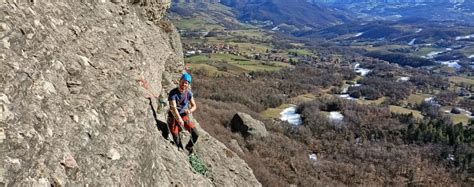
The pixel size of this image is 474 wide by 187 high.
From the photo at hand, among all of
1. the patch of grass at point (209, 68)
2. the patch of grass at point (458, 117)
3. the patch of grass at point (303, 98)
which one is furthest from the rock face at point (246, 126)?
the patch of grass at point (209, 68)

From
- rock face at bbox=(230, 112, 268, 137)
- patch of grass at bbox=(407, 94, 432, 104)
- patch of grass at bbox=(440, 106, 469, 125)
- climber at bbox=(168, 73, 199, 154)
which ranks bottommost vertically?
patch of grass at bbox=(407, 94, 432, 104)

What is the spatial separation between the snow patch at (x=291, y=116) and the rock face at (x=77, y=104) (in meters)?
83.1

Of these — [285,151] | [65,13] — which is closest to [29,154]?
[65,13]

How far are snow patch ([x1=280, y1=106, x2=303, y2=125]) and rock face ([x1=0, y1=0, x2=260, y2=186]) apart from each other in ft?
272

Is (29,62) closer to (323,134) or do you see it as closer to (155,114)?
(155,114)

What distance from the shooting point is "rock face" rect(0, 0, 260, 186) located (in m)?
7.66

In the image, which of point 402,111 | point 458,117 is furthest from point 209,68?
point 458,117

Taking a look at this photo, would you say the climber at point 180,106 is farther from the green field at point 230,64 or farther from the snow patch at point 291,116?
the green field at point 230,64

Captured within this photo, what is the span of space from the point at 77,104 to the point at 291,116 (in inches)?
3774

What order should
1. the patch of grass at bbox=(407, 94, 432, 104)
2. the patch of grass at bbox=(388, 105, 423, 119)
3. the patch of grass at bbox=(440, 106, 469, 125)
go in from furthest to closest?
1. the patch of grass at bbox=(407, 94, 432, 104)
2. the patch of grass at bbox=(440, 106, 469, 125)
3. the patch of grass at bbox=(388, 105, 423, 119)

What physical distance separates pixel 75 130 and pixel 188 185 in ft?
15.8

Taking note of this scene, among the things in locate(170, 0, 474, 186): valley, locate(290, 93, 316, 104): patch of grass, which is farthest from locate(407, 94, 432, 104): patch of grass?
locate(290, 93, 316, 104): patch of grass

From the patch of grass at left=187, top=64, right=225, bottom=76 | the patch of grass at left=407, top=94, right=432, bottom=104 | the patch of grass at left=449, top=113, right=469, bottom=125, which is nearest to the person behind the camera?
the patch of grass at left=449, top=113, right=469, bottom=125

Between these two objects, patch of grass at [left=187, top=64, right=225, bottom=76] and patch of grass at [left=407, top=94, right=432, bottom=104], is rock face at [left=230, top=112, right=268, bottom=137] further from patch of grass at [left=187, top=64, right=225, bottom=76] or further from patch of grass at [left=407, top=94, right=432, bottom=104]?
patch of grass at [left=407, top=94, right=432, bottom=104]
